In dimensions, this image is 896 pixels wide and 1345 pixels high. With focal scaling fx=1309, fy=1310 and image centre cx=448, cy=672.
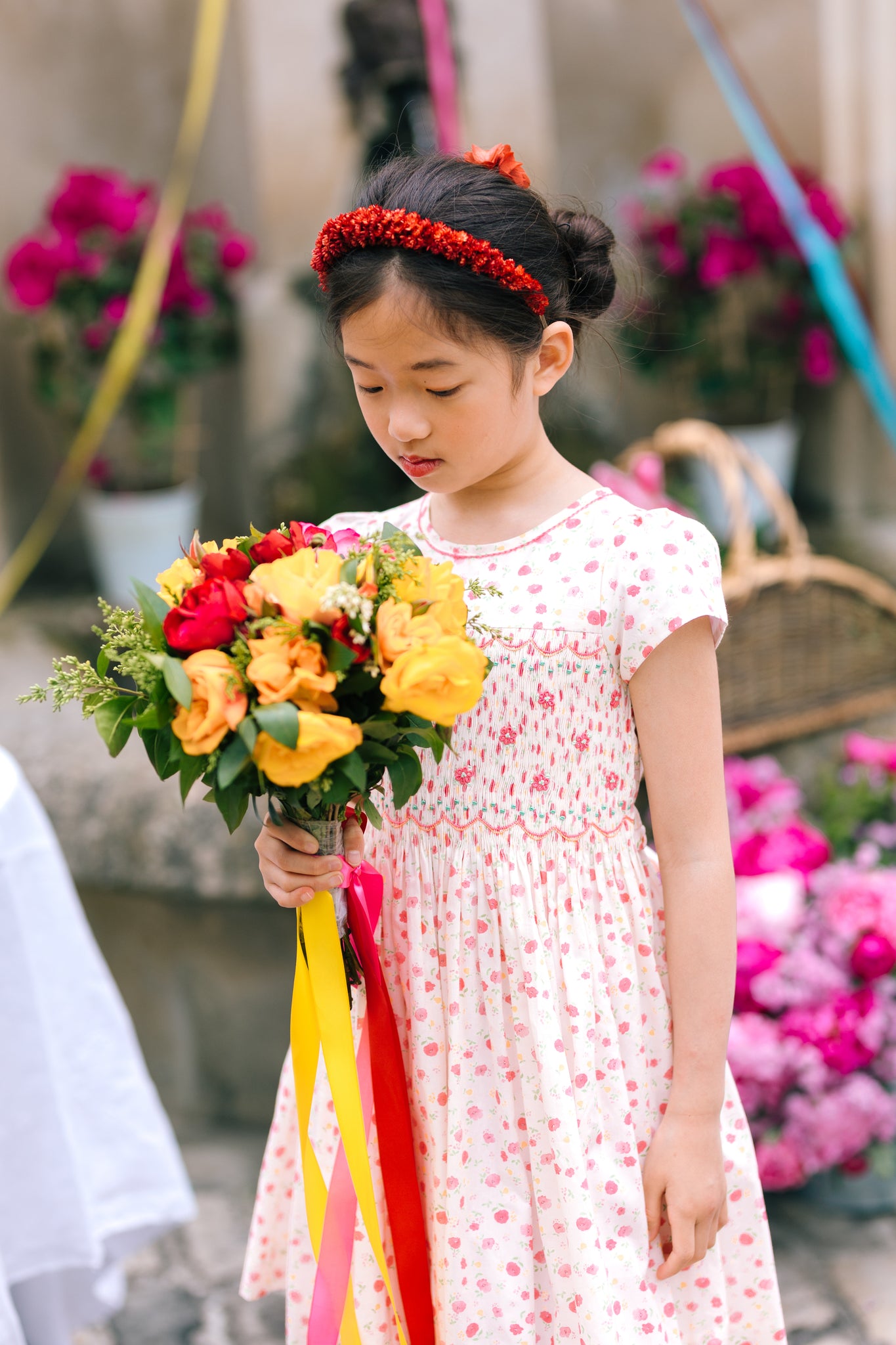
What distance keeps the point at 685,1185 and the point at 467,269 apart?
0.81m

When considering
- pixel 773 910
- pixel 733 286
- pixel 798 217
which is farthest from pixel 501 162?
pixel 733 286

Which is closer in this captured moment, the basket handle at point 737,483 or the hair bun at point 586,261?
the hair bun at point 586,261

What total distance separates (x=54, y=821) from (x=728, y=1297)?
1.82 meters

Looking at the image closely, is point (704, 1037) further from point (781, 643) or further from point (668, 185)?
point (668, 185)

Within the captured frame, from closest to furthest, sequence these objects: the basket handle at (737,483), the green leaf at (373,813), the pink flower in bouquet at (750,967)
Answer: the green leaf at (373,813) < the pink flower in bouquet at (750,967) < the basket handle at (737,483)

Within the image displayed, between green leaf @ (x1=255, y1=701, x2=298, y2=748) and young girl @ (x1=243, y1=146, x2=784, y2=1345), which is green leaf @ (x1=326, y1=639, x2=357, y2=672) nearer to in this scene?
green leaf @ (x1=255, y1=701, x2=298, y2=748)

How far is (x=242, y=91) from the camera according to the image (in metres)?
3.98

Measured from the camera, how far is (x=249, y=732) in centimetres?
96

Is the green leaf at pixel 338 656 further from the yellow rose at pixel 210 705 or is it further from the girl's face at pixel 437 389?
the girl's face at pixel 437 389

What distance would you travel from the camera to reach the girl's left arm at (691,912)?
114cm

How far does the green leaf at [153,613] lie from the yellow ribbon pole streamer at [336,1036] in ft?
0.90

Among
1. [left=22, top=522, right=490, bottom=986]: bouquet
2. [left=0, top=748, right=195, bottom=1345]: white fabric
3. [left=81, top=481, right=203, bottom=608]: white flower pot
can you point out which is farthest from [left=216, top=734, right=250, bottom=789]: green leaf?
[left=81, top=481, right=203, bottom=608]: white flower pot

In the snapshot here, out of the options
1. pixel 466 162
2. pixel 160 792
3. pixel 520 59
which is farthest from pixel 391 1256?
pixel 520 59

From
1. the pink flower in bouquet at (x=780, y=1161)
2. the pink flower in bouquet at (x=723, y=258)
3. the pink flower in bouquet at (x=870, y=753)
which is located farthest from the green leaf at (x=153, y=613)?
the pink flower in bouquet at (x=723, y=258)
